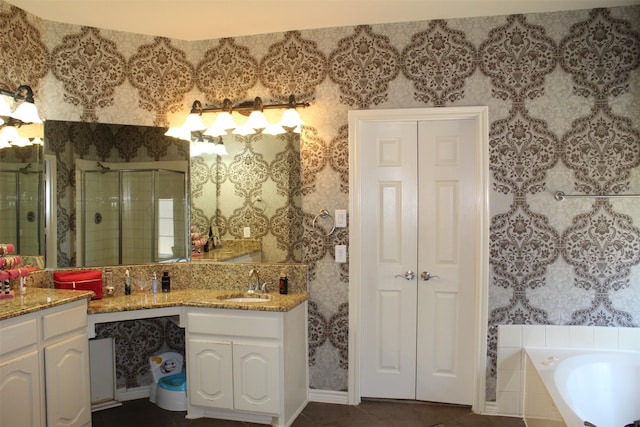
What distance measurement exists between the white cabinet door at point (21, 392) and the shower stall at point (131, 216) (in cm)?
98

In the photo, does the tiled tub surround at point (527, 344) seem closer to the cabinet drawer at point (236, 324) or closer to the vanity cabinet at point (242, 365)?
the vanity cabinet at point (242, 365)

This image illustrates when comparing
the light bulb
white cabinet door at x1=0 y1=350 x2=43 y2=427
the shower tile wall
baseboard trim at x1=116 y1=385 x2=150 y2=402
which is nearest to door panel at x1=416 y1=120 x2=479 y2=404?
the light bulb

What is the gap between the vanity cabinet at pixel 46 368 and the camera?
2.23 meters

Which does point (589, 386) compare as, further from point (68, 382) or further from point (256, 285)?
point (68, 382)

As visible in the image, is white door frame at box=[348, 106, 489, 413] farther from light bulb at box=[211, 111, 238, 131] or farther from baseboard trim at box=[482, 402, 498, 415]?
light bulb at box=[211, 111, 238, 131]

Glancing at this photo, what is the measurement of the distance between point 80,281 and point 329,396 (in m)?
1.81

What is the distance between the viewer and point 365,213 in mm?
3283

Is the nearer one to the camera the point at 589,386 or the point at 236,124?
the point at 589,386

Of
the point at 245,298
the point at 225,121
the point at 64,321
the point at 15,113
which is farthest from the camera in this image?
the point at 225,121

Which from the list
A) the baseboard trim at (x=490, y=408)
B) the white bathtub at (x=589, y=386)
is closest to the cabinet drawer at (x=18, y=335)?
the white bathtub at (x=589, y=386)

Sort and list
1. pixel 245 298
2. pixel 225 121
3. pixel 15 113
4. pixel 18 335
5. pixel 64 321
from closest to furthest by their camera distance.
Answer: pixel 18 335
pixel 64 321
pixel 15 113
pixel 245 298
pixel 225 121

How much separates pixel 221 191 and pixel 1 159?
1.33 metres

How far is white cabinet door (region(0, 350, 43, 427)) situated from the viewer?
7.25 ft

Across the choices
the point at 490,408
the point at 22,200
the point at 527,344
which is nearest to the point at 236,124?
the point at 22,200
